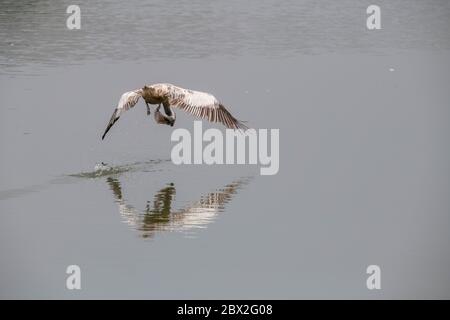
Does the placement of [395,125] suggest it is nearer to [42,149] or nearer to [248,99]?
[248,99]

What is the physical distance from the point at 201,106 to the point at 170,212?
280 centimetres

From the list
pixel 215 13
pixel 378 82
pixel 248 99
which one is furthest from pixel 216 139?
pixel 215 13

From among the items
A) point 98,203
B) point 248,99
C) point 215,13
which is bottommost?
point 98,203

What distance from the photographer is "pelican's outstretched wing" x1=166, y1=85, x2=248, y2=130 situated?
16.0m

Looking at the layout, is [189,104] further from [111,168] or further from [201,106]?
[111,168]

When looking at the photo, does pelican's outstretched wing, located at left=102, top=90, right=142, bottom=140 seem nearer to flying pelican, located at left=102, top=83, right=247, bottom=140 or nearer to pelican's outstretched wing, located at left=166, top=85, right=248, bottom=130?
flying pelican, located at left=102, top=83, right=247, bottom=140

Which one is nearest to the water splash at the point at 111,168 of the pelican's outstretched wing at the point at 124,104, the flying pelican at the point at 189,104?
the pelican's outstretched wing at the point at 124,104

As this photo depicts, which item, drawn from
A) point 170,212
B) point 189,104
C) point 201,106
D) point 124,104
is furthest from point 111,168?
point 170,212

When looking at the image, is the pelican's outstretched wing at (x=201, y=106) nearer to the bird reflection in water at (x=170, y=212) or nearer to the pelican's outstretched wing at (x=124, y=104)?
the pelican's outstretched wing at (x=124, y=104)

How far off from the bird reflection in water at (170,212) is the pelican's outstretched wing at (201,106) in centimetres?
170

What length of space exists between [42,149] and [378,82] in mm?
6031

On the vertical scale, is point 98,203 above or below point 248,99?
below

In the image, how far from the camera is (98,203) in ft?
46.0

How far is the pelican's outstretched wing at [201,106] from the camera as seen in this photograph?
16000 millimetres
